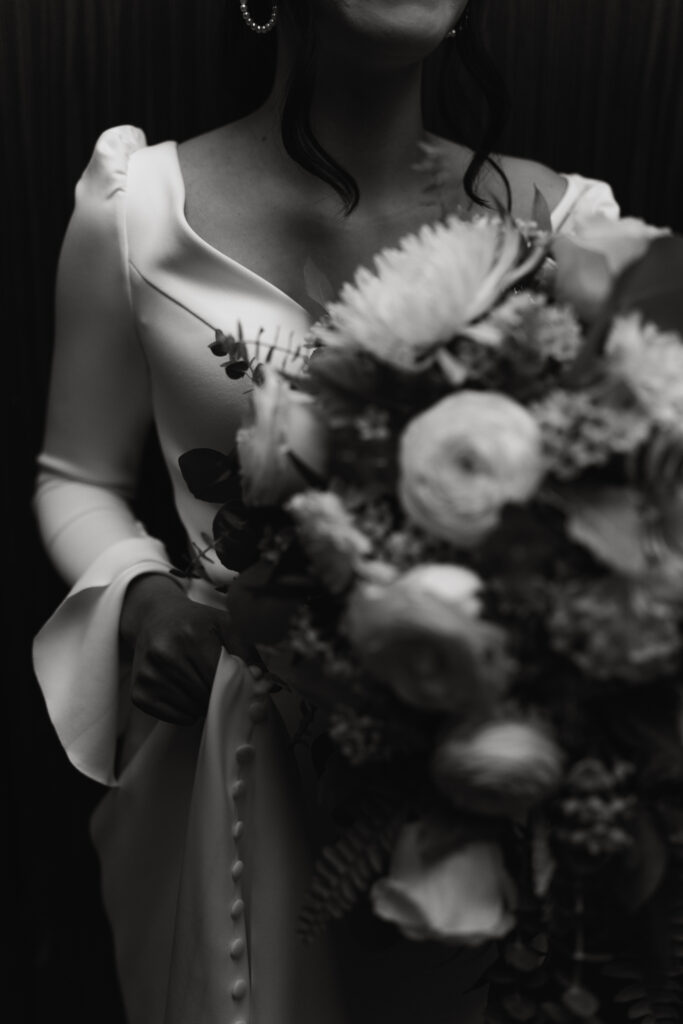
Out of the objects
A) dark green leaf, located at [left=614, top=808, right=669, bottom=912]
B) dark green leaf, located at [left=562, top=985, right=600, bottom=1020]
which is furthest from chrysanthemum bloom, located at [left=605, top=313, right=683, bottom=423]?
dark green leaf, located at [left=562, top=985, right=600, bottom=1020]

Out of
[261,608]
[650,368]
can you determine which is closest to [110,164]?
[261,608]

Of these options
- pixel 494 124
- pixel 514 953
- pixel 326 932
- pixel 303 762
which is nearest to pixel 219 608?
pixel 303 762

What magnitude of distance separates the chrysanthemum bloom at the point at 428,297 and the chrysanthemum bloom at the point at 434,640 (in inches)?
5.2

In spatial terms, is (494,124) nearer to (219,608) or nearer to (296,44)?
(296,44)

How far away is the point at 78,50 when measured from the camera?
4.22 ft

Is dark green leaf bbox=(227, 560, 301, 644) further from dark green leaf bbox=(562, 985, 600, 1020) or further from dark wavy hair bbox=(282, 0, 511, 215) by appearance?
dark wavy hair bbox=(282, 0, 511, 215)

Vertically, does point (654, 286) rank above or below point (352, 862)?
above

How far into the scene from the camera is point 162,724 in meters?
1.13

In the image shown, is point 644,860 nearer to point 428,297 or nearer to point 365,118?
point 428,297

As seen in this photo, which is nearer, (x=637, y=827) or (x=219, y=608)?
(x=637, y=827)

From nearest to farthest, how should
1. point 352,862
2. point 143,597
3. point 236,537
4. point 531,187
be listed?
point 352,862 < point 236,537 < point 143,597 < point 531,187

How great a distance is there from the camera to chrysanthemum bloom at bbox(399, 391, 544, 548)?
22.1 inches

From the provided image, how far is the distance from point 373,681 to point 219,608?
1.53 ft

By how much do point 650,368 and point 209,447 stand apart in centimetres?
60
